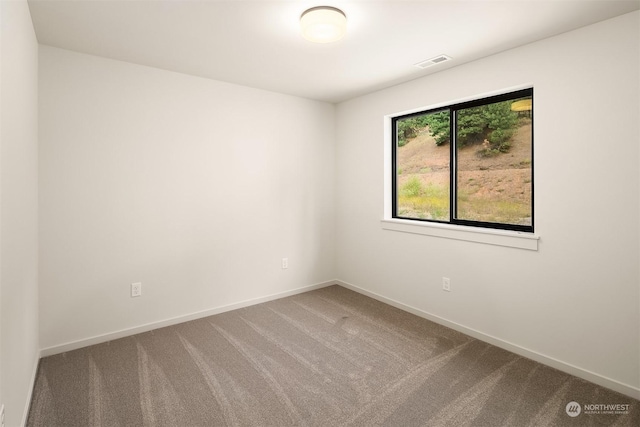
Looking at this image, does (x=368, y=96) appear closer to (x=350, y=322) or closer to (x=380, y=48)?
(x=380, y=48)

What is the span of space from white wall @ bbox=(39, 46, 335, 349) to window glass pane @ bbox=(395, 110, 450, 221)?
1.08 metres

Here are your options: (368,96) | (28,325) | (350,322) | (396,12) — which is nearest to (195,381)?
(28,325)

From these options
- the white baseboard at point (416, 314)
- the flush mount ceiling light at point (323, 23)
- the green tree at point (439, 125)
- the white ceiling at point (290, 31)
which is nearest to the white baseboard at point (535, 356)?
the white baseboard at point (416, 314)

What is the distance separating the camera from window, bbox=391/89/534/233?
112 inches

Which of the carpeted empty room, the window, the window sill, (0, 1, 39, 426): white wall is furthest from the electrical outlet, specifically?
the window

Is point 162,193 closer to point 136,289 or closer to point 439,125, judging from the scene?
point 136,289

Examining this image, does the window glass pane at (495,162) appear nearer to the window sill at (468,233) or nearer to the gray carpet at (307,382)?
the window sill at (468,233)

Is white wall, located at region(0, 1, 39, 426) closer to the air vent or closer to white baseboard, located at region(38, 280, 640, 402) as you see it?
white baseboard, located at region(38, 280, 640, 402)

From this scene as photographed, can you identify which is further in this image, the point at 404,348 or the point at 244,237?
the point at 244,237

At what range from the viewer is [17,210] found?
1.78 m

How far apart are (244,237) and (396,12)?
2.58 m

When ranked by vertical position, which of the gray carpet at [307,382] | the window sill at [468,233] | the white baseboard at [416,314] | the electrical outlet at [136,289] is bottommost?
the gray carpet at [307,382]

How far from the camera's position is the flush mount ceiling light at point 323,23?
2094 millimetres

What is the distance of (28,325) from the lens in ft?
7.07
